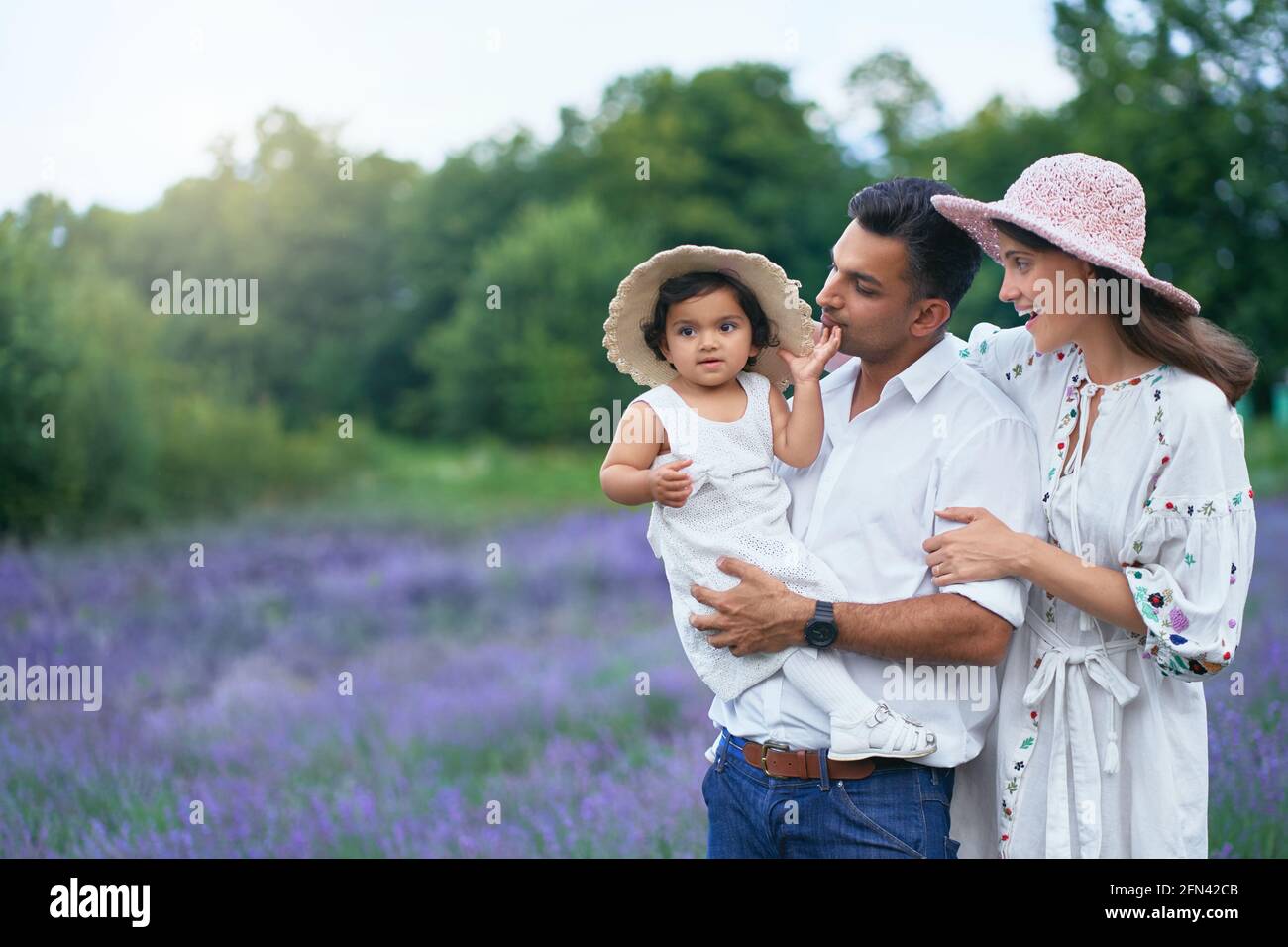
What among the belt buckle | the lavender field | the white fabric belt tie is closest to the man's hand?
the belt buckle

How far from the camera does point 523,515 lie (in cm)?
1734

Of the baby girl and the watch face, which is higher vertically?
the baby girl

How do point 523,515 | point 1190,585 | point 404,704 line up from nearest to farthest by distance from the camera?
point 1190,585
point 404,704
point 523,515

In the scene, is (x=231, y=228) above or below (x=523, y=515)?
above

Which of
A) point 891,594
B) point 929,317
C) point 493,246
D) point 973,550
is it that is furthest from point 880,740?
point 493,246

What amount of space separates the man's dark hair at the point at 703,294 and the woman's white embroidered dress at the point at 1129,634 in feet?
2.26

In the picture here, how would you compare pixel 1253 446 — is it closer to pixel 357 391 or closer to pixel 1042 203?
pixel 1042 203

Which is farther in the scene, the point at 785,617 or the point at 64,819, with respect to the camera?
the point at 64,819

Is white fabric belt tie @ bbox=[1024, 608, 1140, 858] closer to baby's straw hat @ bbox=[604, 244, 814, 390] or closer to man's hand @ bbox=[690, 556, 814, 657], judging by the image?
man's hand @ bbox=[690, 556, 814, 657]

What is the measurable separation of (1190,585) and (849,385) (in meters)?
0.97

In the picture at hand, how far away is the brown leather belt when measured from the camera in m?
2.74

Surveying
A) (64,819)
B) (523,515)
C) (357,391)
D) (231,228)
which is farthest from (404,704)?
(231,228)

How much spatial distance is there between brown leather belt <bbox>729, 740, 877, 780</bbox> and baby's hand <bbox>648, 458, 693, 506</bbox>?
0.62m

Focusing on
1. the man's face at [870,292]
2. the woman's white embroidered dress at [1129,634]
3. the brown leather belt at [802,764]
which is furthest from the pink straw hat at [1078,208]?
the brown leather belt at [802,764]
